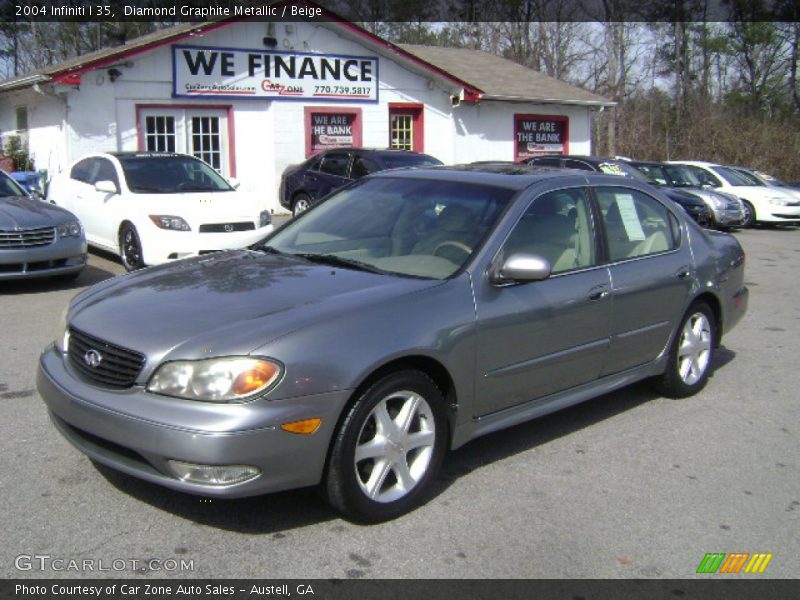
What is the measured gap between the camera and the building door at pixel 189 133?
17.0 m

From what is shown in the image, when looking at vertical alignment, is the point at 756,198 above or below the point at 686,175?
below

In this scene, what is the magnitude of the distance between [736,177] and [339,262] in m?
18.3

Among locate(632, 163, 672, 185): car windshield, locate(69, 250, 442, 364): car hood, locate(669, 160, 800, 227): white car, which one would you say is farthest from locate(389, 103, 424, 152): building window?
locate(69, 250, 442, 364): car hood

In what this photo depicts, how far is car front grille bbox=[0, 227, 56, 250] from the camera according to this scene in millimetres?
9195

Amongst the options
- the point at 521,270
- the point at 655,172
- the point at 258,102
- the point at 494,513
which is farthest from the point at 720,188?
the point at 494,513

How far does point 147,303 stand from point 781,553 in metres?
3.10

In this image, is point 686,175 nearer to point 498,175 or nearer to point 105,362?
point 498,175

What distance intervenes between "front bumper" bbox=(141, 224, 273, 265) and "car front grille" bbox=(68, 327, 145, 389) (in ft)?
20.5

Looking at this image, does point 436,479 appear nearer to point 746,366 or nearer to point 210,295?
point 210,295

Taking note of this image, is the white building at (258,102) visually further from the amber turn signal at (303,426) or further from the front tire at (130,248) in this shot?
the amber turn signal at (303,426)

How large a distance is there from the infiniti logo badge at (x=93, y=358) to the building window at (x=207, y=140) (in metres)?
14.2

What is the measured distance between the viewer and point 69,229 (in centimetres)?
976

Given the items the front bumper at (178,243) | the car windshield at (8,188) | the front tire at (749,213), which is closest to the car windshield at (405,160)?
the front bumper at (178,243)
